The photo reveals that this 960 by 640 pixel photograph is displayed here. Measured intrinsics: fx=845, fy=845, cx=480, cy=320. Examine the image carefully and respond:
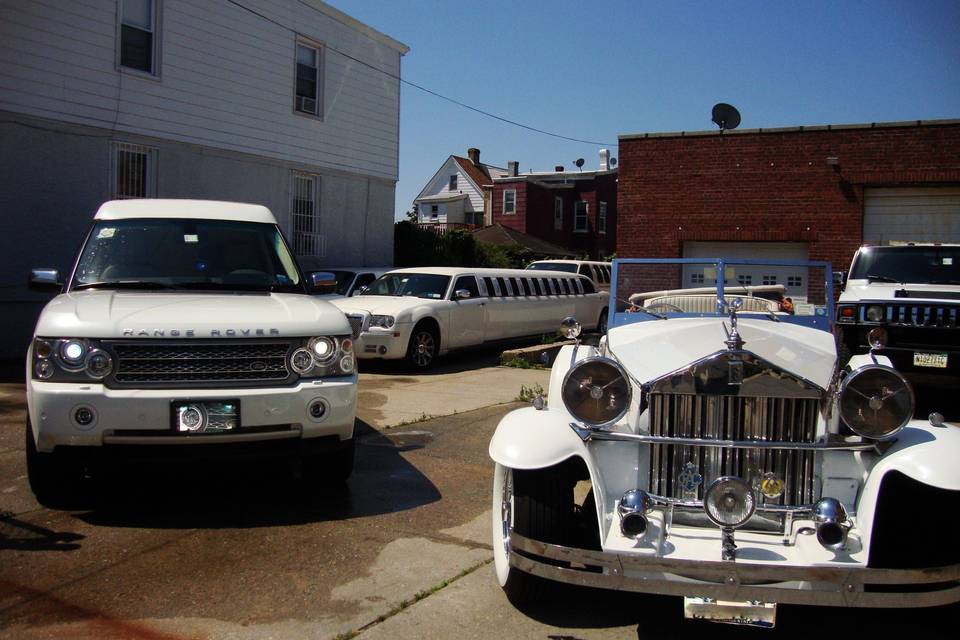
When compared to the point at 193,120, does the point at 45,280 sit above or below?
below

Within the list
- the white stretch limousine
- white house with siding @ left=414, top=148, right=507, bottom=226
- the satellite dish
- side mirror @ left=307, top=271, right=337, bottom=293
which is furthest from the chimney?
side mirror @ left=307, top=271, right=337, bottom=293

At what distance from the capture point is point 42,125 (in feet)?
41.8

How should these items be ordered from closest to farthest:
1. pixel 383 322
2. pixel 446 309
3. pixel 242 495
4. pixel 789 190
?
pixel 242 495 → pixel 383 322 → pixel 446 309 → pixel 789 190

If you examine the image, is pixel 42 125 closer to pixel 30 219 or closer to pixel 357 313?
pixel 30 219

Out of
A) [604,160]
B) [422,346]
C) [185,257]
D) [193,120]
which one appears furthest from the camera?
[604,160]

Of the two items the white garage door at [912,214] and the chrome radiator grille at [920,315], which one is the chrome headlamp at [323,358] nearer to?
the chrome radiator grille at [920,315]

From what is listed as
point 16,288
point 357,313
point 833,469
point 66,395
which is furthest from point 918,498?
point 16,288

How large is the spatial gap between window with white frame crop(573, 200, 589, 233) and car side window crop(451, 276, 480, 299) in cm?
3279

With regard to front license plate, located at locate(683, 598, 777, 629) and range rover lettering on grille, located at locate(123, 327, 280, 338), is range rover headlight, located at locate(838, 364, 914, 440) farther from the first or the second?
range rover lettering on grille, located at locate(123, 327, 280, 338)

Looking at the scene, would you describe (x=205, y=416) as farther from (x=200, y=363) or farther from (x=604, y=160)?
(x=604, y=160)

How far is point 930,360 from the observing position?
8.82 meters

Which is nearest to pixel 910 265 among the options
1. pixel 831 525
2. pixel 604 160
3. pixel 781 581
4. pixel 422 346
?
pixel 422 346

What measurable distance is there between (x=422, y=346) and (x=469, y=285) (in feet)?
5.68

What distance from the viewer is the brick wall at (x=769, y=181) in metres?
16.7
